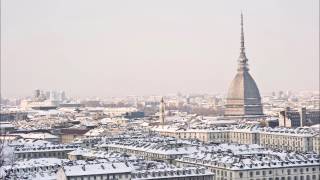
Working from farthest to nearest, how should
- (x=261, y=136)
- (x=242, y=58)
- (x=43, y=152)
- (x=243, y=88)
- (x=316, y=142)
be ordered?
(x=242, y=58) → (x=243, y=88) → (x=261, y=136) → (x=316, y=142) → (x=43, y=152)

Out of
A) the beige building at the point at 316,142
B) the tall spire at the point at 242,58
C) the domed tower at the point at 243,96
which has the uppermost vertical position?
the tall spire at the point at 242,58

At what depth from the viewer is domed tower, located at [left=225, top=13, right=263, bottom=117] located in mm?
183125

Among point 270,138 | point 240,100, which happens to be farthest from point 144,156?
point 240,100

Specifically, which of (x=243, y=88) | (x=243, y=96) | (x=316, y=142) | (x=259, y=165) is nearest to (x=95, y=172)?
(x=259, y=165)

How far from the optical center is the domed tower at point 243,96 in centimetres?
18312

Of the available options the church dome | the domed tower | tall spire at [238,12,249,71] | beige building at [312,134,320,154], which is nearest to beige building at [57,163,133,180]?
beige building at [312,134,320,154]

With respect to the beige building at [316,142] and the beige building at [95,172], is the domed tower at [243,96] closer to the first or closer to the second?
the beige building at [316,142]

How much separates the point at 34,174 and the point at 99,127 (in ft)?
258

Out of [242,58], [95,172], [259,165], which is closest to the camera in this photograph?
[95,172]

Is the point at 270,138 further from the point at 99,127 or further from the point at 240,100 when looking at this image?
the point at 240,100

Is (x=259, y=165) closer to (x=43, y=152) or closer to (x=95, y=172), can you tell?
(x=95, y=172)

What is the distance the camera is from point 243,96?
604 feet

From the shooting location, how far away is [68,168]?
231ft

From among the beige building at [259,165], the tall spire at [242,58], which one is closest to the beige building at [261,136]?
the beige building at [259,165]
